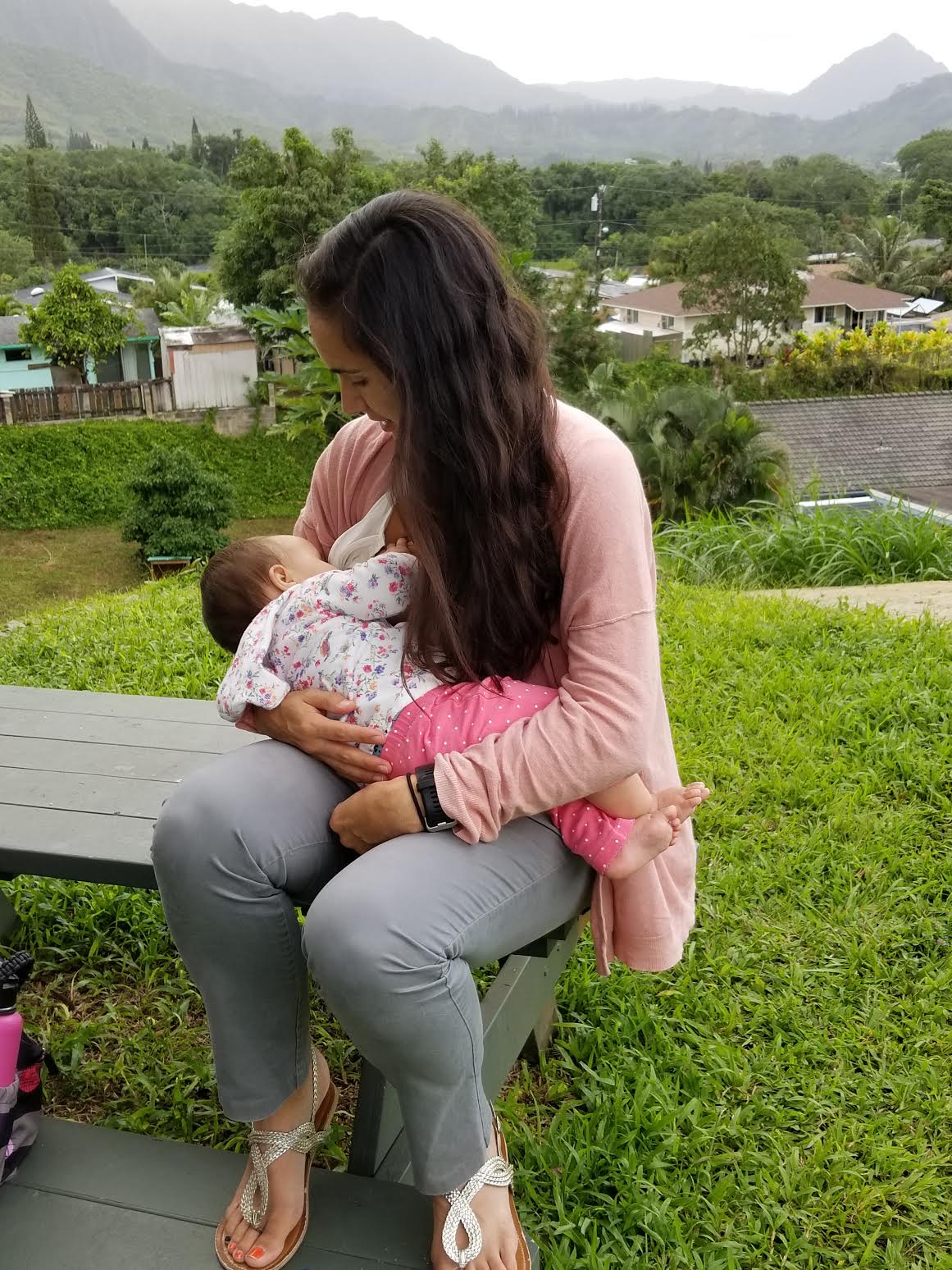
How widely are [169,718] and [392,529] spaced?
0.60m

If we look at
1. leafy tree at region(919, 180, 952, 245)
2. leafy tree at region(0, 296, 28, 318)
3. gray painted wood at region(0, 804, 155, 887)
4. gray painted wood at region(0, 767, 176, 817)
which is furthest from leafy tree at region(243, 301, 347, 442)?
leafy tree at region(919, 180, 952, 245)

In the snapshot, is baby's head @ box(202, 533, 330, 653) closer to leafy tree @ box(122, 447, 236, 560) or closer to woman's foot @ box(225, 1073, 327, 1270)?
woman's foot @ box(225, 1073, 327, 1270)

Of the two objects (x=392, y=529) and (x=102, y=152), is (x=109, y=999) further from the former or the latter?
(x=102, y=152)

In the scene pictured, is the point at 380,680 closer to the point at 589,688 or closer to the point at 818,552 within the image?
the point at 589,688

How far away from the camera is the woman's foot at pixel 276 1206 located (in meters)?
1.16

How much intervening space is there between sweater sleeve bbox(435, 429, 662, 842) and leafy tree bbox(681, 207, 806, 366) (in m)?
33.8

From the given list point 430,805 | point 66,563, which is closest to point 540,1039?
point 430,805

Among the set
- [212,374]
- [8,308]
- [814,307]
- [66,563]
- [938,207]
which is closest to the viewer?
[66,563]

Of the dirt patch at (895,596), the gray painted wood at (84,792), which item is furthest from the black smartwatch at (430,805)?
the dirt patch at (895,596)

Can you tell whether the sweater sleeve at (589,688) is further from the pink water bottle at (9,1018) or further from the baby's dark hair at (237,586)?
the pink water bottle at (9,1018)

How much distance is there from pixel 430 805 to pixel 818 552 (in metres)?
3.91

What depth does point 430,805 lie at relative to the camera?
1.20m

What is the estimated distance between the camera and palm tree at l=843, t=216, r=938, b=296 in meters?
49.2

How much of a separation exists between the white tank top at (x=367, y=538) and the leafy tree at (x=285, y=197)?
2187 centimetres
